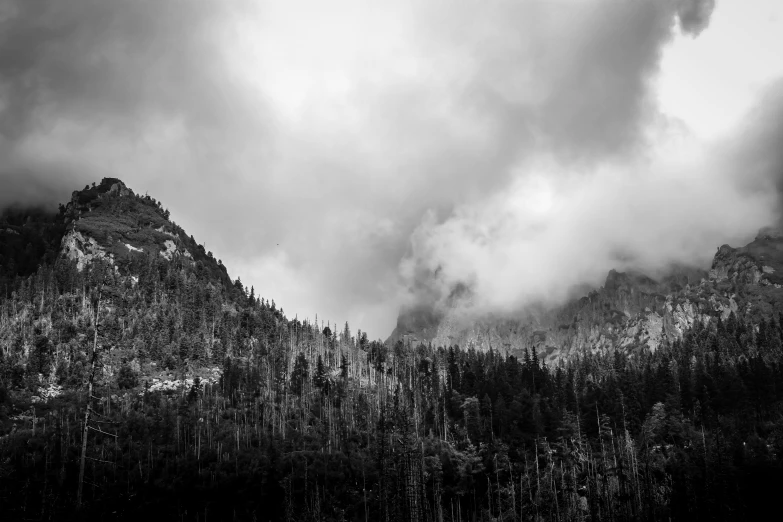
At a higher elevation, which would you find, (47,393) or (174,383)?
(174,383)

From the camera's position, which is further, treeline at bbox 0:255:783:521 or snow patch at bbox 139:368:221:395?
snow patch at bbox 139:368:221:395

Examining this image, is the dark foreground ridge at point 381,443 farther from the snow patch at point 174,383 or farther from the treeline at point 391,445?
the snow patch at point 174,383

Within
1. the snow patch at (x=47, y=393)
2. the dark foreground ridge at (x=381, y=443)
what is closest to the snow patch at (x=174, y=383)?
the dark foreground ridge at (x=381, y=443)

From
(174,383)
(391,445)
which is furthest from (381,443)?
(174,383)

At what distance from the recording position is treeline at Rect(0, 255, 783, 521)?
102250 millimetres

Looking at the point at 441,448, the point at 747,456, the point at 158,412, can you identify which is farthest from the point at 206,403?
the point at 747,456

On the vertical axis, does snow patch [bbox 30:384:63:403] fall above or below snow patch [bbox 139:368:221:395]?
below

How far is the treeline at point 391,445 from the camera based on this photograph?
102250mm

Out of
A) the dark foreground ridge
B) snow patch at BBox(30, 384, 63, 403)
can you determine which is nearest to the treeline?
the dark foreground ridge

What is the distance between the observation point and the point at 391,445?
397 feet

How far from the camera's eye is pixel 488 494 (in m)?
118

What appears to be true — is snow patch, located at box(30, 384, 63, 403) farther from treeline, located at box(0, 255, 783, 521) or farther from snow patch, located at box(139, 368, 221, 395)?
snow patch, located at box(139, 368, 221, 395)

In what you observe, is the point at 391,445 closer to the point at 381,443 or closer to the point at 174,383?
the point at 381,443

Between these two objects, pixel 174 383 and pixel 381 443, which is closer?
pixel 381 443
